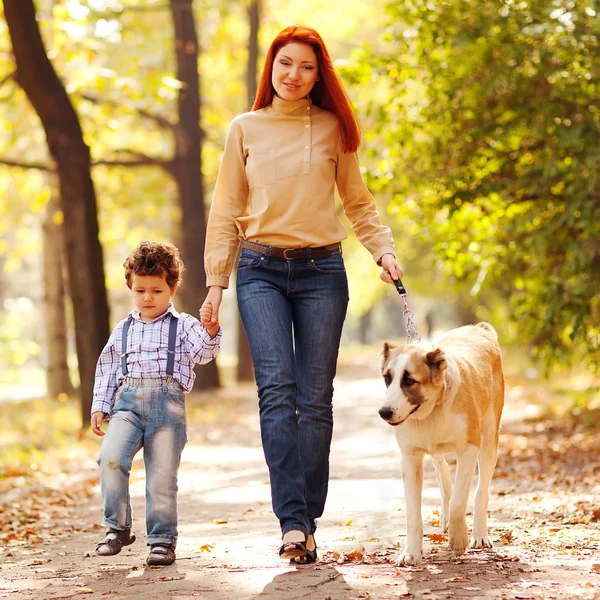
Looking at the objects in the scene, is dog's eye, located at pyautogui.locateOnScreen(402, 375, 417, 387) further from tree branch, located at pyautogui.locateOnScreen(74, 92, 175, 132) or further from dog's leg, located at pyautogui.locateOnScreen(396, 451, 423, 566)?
tree branch, located at pyautogui.locateOnScreen(74, 92, 175, 132)

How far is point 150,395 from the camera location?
535 centimetres

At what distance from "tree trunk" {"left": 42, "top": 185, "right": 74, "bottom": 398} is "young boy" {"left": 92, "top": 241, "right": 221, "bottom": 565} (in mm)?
16120

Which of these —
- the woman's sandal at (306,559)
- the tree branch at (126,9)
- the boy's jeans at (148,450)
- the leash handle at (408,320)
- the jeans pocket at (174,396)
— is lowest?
the woman's sandal at (306,559)

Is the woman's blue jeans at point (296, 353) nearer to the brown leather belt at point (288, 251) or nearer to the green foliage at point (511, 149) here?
the brown leather belt at point (288, 251)

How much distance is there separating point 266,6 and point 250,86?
2.47 metres

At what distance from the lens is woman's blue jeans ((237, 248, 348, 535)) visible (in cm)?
513

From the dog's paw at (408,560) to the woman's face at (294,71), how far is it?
8.18ft

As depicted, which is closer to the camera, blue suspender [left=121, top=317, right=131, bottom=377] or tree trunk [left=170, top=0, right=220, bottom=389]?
blue suspender [left=121, top=317, right=131, bottom=377]

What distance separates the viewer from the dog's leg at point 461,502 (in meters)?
5.19

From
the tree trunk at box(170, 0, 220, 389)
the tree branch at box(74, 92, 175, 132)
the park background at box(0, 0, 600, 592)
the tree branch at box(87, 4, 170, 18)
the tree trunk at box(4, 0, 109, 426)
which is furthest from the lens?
the tree trunk at box(170, 0, 220, 389)

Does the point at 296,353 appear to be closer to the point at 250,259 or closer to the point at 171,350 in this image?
the point at 250,259

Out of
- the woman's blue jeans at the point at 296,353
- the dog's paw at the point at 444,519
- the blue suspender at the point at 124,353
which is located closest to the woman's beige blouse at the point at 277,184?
the woman's blue jeans at the point at 296,353

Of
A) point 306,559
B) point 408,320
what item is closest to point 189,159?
point 408,320

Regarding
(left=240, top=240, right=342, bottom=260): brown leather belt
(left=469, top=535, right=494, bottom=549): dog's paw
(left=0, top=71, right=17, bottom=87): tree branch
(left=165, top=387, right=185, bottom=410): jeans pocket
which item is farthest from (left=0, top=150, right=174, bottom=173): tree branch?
(left=469, top=535, right=494, bottom=549): dog's paw
